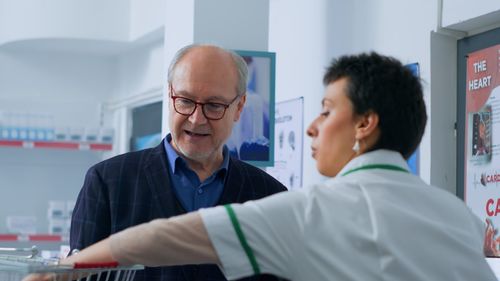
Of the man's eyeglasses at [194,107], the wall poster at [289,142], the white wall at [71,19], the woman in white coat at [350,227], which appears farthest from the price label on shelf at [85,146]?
the woman in white coat at [350,227]

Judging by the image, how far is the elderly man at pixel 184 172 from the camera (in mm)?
2174

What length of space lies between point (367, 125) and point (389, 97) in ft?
0.21

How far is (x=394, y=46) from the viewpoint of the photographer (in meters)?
4.26

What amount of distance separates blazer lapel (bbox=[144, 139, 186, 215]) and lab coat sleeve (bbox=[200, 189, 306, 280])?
2.62 ft

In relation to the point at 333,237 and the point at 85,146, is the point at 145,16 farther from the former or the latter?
the point at 333,237

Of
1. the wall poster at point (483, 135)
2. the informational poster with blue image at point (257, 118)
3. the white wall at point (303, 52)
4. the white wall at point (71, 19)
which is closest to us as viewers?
the wall poster at point (483, 135)

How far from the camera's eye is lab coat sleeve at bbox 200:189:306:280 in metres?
1.38

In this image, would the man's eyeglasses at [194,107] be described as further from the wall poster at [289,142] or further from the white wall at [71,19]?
the white wall at [71,19]

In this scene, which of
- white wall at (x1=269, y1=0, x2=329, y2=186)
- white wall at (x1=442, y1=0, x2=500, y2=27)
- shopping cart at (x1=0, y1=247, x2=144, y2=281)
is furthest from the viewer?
white wall at (x1=269, y1=0, x2=329, y2=186)

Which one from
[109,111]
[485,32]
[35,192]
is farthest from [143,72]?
[485,32]

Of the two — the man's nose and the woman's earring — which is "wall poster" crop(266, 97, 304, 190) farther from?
the woman's earring

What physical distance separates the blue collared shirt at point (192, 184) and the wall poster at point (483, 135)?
181 cm

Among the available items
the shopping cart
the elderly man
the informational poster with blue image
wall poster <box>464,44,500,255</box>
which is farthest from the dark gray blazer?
the informational poster with blue image

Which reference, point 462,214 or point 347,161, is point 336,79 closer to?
point 347,161
